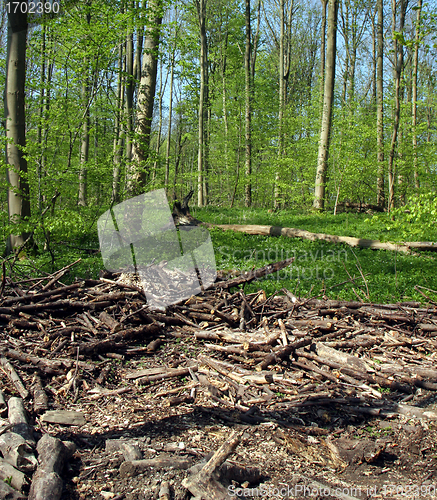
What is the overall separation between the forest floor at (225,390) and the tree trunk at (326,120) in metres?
11.5

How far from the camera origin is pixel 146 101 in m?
11.0

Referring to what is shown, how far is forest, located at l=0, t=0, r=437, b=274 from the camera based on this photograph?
927 cm

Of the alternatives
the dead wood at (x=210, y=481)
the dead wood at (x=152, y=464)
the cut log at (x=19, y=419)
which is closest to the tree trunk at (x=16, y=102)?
the cut log at (x=19, y=419)

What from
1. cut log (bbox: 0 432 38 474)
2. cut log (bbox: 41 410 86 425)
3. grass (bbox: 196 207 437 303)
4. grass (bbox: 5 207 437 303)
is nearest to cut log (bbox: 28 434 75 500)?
cut log (bbox: 0 432 38 474)

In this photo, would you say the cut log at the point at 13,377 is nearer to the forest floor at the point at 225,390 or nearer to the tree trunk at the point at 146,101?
the forest floor at the point at 225,390

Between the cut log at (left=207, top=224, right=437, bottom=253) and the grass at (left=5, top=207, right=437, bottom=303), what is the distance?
266 mm

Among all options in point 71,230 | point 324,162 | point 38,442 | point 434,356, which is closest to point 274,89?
point 324,162

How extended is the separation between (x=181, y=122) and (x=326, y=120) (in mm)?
12277

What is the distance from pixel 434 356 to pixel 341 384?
5.45 ft

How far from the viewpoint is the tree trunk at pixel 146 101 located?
9.93 meters

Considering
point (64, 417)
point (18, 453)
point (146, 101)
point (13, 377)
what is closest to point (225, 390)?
point (64, 417)

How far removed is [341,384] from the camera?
14.0 ft

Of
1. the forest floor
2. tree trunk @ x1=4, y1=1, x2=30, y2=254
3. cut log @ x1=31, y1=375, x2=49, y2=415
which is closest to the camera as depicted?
the forest floor

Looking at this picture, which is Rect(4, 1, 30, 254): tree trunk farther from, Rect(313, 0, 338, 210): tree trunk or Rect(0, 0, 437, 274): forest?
Rect(313, 0, 338, 210): tree trunk
